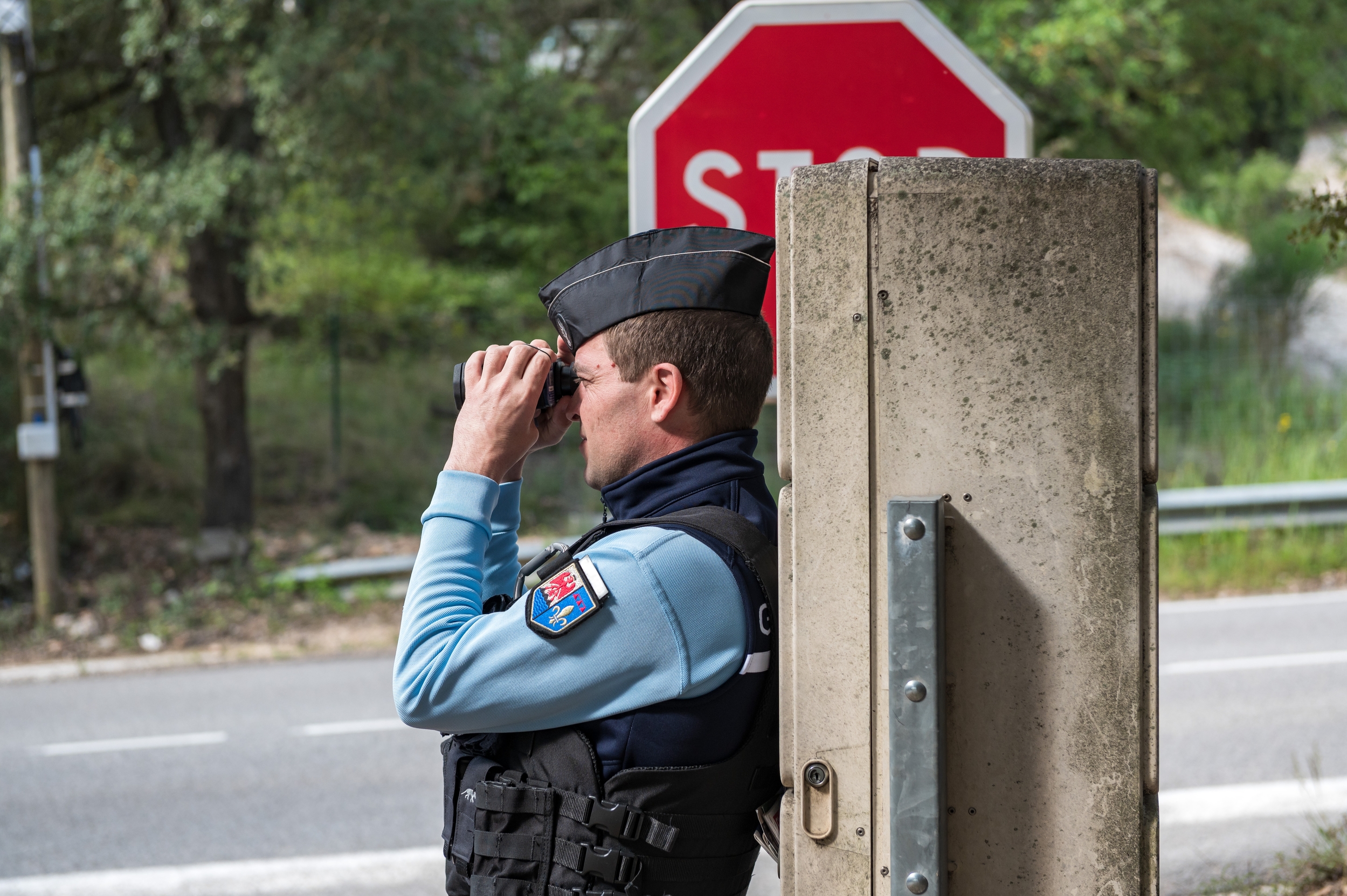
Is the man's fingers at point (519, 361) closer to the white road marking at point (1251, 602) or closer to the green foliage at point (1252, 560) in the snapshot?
the white road marking at point (1251, 602)

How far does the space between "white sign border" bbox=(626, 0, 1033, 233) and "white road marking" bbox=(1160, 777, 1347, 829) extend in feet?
11.3

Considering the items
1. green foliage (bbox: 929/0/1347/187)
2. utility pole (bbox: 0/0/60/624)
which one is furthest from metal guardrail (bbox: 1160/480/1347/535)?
utility pole (bbox: 0/0/60/624)

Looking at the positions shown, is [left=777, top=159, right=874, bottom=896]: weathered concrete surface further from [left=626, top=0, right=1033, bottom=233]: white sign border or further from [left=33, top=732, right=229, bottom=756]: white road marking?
[left=33, top=732, right=229, bottom=756]: white road marking

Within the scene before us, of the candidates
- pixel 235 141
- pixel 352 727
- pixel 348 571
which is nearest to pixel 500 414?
pixel 352 727

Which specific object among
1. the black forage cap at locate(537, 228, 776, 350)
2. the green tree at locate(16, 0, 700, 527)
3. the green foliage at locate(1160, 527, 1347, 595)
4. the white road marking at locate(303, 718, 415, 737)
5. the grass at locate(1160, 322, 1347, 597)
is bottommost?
the white road marking at locate(303, 718, 415, 737)

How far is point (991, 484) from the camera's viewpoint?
4.23ft

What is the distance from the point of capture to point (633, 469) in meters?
1.73

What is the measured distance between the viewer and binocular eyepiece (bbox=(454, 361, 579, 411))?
1.70 meters

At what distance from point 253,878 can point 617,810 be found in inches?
144

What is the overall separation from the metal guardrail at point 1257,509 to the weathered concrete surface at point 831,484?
9.71 metres

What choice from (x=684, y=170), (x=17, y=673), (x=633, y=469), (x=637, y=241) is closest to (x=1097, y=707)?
(x=633, y=469)

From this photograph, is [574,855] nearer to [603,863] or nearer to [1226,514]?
[603,863]

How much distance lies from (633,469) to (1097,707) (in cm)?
73

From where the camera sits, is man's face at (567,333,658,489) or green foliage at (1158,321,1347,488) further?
green foliage at (1158,321,1347,488)
